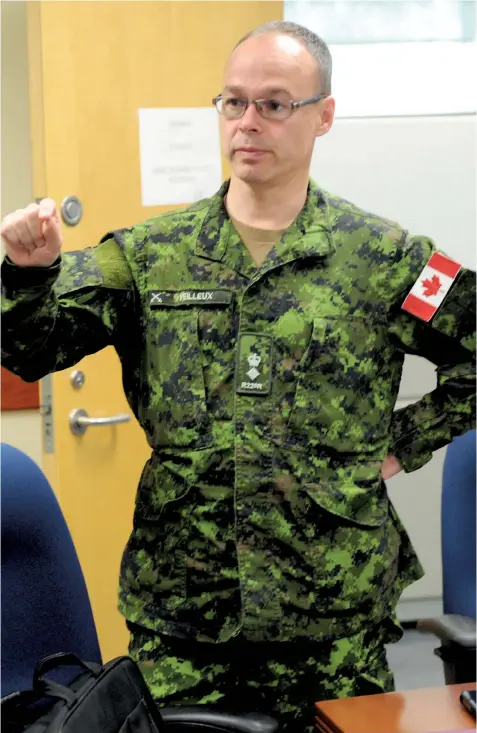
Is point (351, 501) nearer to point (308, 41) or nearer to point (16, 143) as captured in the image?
point (308, 41)

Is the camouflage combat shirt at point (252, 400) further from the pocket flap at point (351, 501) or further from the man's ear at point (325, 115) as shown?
the man's ear at point (325, 115)

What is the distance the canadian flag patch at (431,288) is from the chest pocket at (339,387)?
0.20ft

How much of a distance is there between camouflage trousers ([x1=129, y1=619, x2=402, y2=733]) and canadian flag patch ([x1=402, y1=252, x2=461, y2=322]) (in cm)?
52

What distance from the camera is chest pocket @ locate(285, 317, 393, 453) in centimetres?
141

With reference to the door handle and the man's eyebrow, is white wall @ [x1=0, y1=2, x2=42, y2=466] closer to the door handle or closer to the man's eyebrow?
the door handle

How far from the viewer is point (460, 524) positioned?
1.75 meters

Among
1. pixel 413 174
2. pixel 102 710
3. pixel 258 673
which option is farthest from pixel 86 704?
pixel 413 174

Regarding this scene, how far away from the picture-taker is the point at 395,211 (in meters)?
3.03

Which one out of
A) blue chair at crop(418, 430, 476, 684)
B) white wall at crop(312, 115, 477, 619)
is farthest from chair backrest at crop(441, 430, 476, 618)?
white wall at crop(312, 115, 477, 619)

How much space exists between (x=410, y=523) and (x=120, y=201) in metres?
1.54

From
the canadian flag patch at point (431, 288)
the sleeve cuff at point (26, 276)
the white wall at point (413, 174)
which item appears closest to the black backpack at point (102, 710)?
the sleeve cuff at point (26, 276)

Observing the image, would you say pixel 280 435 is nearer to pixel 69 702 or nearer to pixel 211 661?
pixel 211 661

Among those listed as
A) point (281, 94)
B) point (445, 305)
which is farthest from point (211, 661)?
point (281, 94)

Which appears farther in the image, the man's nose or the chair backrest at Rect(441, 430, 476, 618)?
the chair backrest at Rect(441, 430, 476, 618)
